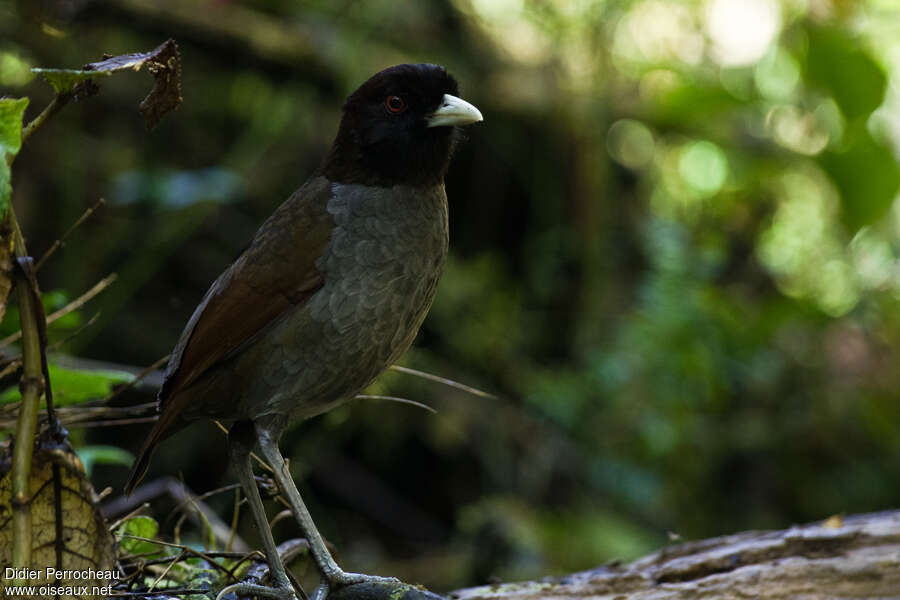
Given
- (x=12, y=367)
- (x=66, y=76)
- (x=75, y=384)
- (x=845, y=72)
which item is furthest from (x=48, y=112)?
(x=845, y=72)

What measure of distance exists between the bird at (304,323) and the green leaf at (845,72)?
4292 millimetres

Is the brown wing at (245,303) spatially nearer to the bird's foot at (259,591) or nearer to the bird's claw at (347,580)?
the bird's foot at (259,591)

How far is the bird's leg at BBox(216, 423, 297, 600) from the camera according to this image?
229 cm

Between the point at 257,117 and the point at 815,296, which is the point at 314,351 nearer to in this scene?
the point at 257,117

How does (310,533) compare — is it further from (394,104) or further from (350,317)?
(394,104)

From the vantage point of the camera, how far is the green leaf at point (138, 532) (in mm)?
2604

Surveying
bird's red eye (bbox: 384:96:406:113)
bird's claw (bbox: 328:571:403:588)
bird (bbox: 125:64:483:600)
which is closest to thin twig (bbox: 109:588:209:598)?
bird (bbox: 125:64:483:600)

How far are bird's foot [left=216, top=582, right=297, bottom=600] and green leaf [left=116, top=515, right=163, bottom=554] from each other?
0.40m

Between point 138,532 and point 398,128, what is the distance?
1363 mm

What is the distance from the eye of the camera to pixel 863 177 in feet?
20.0

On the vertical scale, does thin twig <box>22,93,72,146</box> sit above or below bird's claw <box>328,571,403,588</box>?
above

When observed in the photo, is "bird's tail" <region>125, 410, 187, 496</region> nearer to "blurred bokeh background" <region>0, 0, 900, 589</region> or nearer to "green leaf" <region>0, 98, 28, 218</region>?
"green leaf" <region>0, 98, 28, 218</region>

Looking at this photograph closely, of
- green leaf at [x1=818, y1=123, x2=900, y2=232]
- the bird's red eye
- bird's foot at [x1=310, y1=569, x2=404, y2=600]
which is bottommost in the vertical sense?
bird's foot at [x1=310, y1=569, x2=404, y2=600]

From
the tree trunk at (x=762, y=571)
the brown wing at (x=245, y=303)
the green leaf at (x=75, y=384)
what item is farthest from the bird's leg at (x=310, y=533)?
the green leaf at (x=75, y=384)
